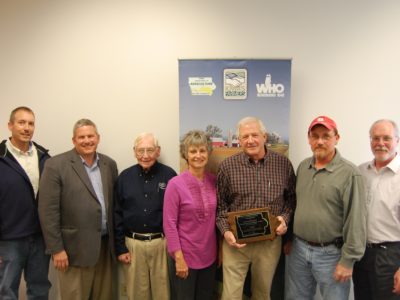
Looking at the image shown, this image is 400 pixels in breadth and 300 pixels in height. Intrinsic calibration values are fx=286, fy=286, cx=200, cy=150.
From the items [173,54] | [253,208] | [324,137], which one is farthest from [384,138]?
[173,54]

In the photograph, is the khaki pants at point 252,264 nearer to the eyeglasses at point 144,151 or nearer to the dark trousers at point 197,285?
the dark trousers at point 197,285

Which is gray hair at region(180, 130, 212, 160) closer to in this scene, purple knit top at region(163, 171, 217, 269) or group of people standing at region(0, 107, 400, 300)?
group of people standing at region(0, 107, 400, 300)

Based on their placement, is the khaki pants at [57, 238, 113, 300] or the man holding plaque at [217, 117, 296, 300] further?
the khaki pants at [57, 238, 113, 300]

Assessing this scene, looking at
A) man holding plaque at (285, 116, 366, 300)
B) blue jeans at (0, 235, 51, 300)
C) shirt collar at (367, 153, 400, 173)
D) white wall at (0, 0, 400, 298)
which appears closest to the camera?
man holding plaque at (285, 116, 366, 300)

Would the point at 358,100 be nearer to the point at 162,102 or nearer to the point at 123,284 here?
the point at 162,102

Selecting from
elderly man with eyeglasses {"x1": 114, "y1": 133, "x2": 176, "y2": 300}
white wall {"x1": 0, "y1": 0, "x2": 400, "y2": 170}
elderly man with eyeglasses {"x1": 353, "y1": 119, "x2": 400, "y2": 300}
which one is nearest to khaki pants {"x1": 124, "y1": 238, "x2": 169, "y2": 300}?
elderly man with eyeglasses {"x1": 114, "y1": 133, "x2": 176, "y2": 300}

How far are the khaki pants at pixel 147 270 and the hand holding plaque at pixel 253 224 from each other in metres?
0.64

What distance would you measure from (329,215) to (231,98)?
1087 mm

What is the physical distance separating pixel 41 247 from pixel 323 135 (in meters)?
2.14

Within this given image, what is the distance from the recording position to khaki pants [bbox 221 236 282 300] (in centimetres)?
192

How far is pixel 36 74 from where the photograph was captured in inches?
98.1

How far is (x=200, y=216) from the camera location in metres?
1.92

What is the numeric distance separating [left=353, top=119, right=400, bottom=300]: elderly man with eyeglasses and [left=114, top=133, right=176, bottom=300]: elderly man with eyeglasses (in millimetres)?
1415

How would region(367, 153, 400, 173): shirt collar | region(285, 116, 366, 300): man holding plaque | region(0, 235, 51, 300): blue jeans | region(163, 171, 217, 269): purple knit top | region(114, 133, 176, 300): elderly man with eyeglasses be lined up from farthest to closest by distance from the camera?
region(114, 133, 176, 300): elderly man with eyeglasses < region(0, 235, 51, 300): blue jeans < region(163, 171, 217, 269): purple knit top < region(367, 153, 400, 173): shirt collar < region(285, 116, 366, 300): man holding plaque
